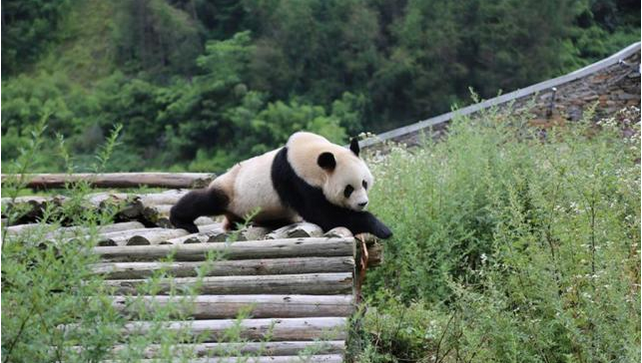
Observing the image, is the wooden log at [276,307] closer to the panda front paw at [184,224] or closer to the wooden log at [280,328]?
the wooden log at [280,328]

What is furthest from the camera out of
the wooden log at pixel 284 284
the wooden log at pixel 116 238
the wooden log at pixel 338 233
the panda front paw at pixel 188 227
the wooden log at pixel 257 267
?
the panda front paw at pixel 188 227

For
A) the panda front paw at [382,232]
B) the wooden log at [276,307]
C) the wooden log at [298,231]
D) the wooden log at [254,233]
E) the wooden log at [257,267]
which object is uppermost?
the wooden log at [276,307]

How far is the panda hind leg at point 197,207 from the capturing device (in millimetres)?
5922

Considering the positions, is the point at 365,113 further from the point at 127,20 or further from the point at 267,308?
the point at 267,308

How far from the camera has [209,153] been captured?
93.0ft

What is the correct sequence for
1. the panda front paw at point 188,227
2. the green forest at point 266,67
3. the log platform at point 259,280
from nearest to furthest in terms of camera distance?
the log platform at point 259,280
the panda front paw at point 188,227
the green forest at point 266,67

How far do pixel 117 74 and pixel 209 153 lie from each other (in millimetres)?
4952

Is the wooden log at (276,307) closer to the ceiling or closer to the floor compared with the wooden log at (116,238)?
closer to the ceiling

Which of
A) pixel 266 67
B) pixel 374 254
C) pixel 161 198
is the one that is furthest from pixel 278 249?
pixel 266 67

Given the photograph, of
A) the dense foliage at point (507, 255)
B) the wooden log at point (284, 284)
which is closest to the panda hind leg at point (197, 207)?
the dense foliage at point (507, 255)

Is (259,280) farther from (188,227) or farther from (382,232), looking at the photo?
(188,227)

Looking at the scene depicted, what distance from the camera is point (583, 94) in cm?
1380

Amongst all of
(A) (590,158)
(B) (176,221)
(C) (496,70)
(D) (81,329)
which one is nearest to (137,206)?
(B) (176,221)

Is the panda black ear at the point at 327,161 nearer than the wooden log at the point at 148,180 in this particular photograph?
Yes
